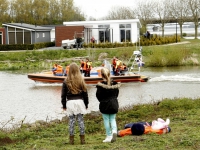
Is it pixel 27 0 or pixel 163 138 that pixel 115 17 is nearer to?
pixel 27 0

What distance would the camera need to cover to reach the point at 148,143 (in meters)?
7.55

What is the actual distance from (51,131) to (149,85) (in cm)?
1472

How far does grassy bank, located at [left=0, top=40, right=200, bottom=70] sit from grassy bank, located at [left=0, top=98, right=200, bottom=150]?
22.8 m

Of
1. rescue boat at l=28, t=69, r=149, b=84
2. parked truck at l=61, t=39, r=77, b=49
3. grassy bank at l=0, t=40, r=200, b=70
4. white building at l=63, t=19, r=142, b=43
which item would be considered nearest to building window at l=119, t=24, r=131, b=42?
white building at l=63, t=19, r=142, b=43

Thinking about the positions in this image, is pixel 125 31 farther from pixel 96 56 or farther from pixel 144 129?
pixel 144 129

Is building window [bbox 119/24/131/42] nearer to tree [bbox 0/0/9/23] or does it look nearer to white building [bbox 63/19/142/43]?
white building [bbox 63/19/142/43]

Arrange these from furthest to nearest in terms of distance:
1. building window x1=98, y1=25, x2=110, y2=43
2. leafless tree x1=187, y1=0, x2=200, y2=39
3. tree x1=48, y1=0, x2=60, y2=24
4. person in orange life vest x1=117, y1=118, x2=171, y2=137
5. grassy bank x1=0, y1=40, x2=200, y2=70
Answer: tree x1=48, y1=0, x2=60, y2=24
leafless tree x1=187, y1=0, x2=200, y2=39
building window x1=98, y1=25, x2=110, y2=43
grassy bank x1=0, y1=40, x2=200, y2=70
person in orange life vest x1=117, y1=118, x2=171, y2=137

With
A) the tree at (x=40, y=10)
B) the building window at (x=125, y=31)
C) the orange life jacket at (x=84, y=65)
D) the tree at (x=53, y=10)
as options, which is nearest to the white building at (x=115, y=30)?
the building window at (x=125, y=31)

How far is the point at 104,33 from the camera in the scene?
4641cm

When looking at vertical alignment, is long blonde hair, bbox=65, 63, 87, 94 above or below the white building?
below

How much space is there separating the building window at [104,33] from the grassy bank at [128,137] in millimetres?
33662

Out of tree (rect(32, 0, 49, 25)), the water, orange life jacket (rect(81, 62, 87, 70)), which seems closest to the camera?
the water

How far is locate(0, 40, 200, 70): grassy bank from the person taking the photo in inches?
1400

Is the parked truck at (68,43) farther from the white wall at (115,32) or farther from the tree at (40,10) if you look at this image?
the tree at (40,10)
